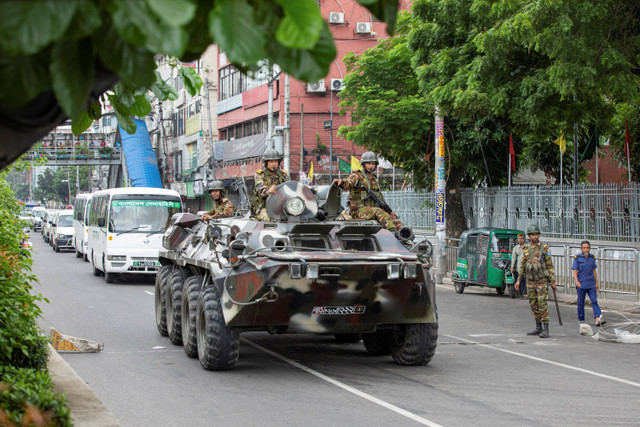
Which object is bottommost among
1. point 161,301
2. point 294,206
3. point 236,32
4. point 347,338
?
point 347,338

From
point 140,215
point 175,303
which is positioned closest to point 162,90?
point 175,303

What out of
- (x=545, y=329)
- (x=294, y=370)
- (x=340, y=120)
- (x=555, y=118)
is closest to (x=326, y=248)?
(x=294, y=370)

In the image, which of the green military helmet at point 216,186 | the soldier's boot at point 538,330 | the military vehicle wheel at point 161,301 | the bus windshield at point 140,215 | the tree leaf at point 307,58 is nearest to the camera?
the tree leaf at point 307,58

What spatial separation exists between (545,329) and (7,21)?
1273cm

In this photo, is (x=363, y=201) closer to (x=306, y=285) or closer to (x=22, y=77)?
(x=306, y=285)

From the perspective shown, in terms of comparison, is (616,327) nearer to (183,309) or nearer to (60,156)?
(183,309)

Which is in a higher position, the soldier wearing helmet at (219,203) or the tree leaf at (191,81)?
the tree leaf at (191,81)

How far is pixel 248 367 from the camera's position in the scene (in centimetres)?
1037

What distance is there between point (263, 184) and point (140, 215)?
12.8 m

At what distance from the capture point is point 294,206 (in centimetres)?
1080

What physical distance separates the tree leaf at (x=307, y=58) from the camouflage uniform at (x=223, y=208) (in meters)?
11.7

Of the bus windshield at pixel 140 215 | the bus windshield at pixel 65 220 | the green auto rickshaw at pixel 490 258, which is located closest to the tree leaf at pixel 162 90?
the green auto rickshaw at pixel 490 258

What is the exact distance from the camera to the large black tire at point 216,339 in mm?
9695

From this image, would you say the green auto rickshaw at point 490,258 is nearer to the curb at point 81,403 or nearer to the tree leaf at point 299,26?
the curb at point 81,403
